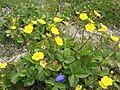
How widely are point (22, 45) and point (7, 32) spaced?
12.1 inches

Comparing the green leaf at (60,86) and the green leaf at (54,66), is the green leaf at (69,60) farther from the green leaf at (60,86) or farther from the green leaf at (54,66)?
the green leaf at (60,86)

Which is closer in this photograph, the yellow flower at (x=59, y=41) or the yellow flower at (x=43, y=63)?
the yellow flower at (x=43, y=63)

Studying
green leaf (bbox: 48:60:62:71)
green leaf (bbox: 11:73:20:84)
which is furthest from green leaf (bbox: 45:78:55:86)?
green leaf (bbox: 11:73:20:84)

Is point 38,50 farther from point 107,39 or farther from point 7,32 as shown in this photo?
point 7,32

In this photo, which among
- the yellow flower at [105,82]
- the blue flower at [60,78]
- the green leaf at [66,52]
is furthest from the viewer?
the green leaf at [66,52]

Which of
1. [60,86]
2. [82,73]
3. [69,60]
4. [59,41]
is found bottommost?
[60,86]

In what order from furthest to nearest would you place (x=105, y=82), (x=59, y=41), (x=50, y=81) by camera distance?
(x=59, y=41), (x=50, y=81), (x=105, y=82)

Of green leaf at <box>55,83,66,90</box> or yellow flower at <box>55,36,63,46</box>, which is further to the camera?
yellow flower at <box>55,36,63,46</box>

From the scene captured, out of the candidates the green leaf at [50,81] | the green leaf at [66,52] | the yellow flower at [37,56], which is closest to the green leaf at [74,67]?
the green leaf at [66,52]

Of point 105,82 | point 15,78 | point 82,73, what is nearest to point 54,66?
point 82,73

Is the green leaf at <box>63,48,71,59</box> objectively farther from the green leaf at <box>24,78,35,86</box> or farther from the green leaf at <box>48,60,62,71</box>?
the green leaf at <box>24,78,35,86</box>

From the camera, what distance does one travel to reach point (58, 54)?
464 cm

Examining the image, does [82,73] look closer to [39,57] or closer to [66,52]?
[66,52]

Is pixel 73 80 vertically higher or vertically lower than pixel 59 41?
lower
